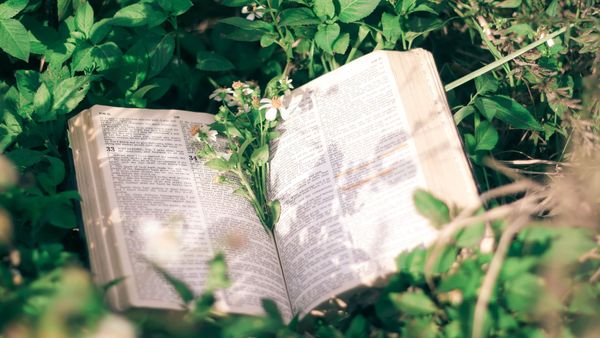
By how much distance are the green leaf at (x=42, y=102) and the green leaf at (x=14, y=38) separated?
3.0 inches

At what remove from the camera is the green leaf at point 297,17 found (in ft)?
3.87

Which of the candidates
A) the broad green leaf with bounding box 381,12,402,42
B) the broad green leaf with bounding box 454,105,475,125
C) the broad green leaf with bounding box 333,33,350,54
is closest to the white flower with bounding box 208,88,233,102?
the broad green leaf with bounding box 333,33,350,54

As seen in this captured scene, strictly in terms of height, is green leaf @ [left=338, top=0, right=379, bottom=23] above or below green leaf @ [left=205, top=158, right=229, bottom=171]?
above

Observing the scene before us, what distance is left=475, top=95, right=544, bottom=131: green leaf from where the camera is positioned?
1.20 m

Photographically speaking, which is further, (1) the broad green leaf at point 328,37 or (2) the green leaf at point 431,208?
(1) the broad green leaf at point 328,37

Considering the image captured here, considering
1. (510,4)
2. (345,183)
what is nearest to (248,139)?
(345,183)

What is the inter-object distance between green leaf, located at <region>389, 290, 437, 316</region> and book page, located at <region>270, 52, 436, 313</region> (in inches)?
5.1

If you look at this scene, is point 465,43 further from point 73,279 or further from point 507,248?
point 73,279

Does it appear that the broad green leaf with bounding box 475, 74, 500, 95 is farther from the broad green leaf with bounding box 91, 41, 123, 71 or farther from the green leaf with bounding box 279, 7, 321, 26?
the broad green leaf with bounding box 91, 41, 123, 71

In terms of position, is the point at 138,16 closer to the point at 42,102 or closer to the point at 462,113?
the point at 42,102

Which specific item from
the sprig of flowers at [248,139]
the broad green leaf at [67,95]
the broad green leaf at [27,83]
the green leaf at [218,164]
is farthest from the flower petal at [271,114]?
the broad green leaf at [27,83]

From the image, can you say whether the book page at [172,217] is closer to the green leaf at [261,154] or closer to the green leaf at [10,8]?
the green leaf at [261,154]

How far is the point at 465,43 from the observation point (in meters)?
1.51

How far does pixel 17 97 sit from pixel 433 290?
86 cm
